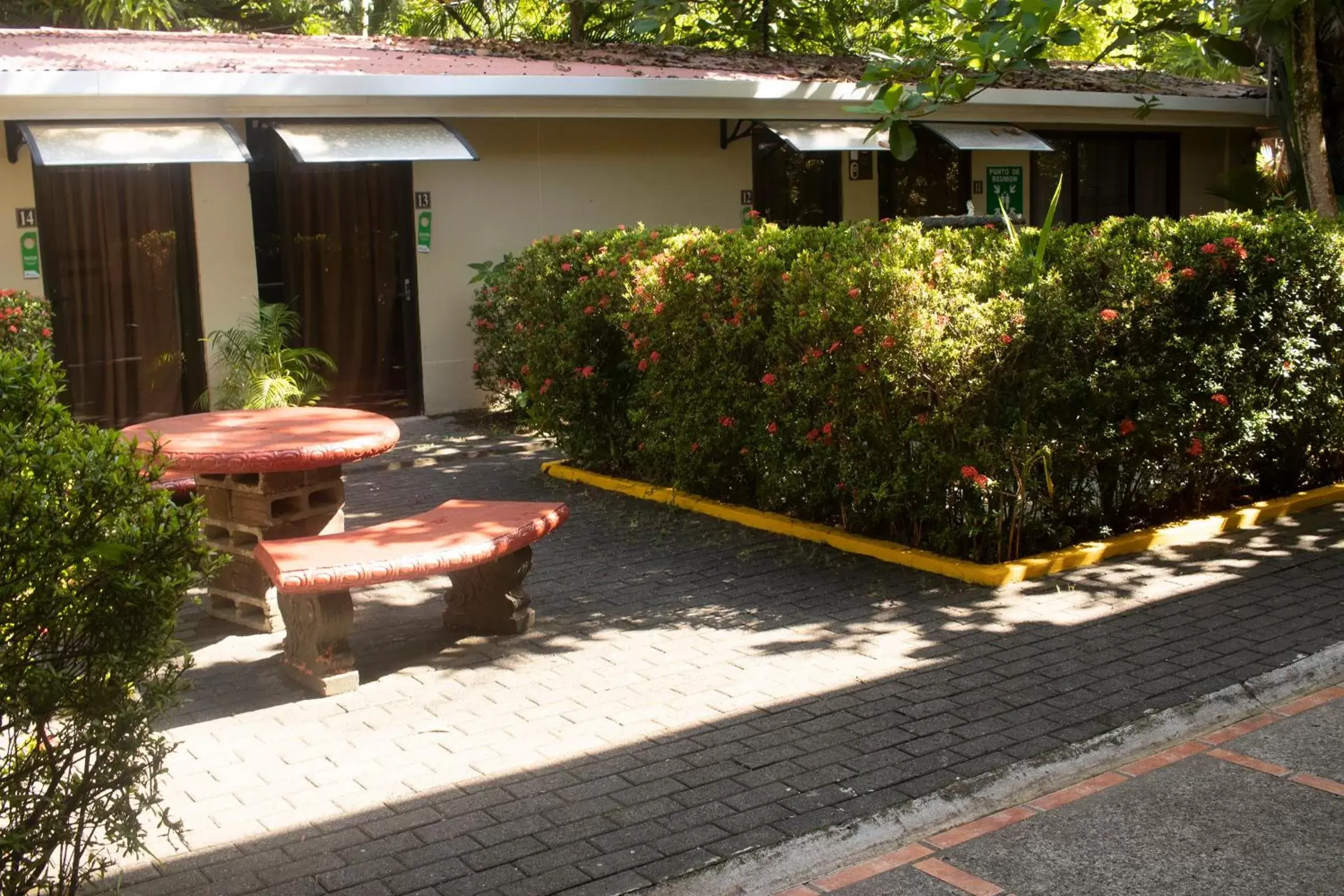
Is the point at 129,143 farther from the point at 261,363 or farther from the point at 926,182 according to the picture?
the point at 926,182

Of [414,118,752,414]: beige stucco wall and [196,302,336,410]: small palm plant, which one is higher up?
[414,118,752,414]: beige stucco wall

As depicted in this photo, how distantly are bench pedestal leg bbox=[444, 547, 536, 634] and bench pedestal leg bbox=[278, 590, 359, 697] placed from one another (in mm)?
718

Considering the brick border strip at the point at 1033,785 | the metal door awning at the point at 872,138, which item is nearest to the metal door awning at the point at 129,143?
the metal door awning at the point at 872,138

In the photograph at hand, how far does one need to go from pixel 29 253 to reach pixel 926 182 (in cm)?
1039

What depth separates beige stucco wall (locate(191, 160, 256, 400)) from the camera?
A: 11.8 m

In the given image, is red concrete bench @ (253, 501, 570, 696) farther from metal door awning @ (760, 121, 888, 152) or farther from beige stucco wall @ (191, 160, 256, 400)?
metal door awning @ (760, 121, 888, 152)

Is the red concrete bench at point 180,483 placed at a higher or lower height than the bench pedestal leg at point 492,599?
higher

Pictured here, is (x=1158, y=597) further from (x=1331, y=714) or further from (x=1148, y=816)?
(x=1148, y=816)

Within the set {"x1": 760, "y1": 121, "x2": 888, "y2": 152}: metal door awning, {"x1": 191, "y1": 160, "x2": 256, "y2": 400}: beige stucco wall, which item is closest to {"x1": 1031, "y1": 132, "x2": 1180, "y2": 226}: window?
{"x1": 760, "y1": 121, "x2": 888, "y2": 152}: metal door awning

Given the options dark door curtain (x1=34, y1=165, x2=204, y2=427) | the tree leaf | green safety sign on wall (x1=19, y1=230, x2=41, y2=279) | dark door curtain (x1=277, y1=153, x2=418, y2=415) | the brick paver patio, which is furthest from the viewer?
dark door curtain (x1=277, y1=153, x2=418, y2=415)

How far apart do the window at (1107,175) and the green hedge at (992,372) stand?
9.82 metres

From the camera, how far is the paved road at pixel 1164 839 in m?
4.07

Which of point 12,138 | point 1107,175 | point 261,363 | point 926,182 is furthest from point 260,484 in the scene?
point 1107,175

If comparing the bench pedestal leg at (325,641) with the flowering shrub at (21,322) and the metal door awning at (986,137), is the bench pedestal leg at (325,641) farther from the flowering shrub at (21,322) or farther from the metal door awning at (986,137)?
the metal door awning at (986,137)
